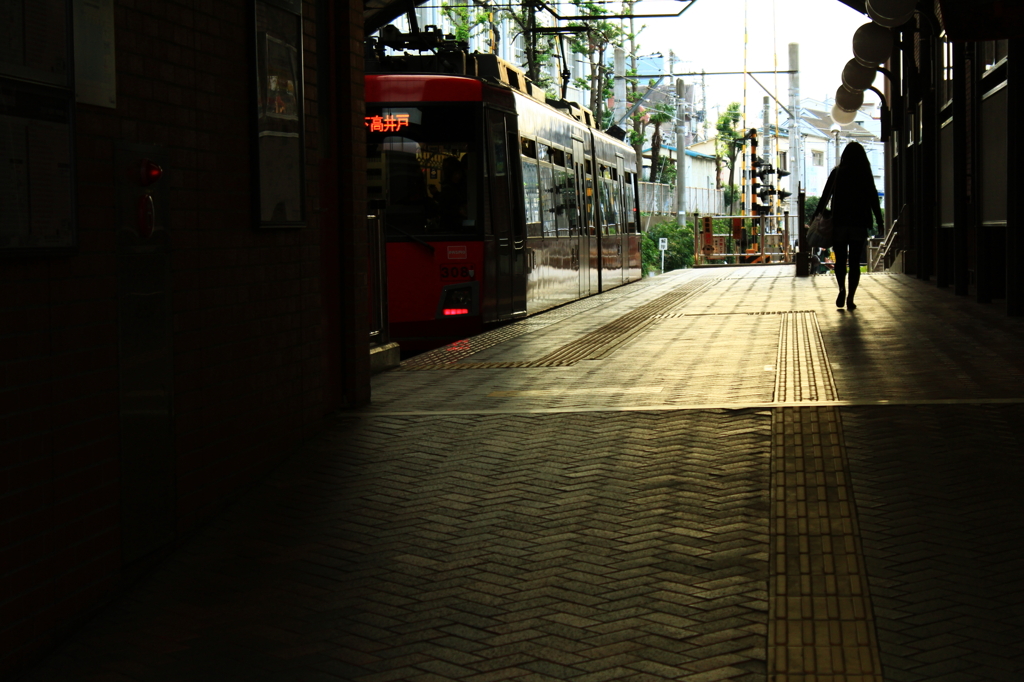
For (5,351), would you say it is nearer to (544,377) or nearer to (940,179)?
(544,377)

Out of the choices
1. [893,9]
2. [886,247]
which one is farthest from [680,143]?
[893,9]

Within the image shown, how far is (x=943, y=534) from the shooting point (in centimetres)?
509

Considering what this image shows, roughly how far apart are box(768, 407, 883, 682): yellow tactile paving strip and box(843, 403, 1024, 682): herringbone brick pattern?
0.06 meters

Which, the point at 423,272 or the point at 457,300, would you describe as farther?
the point at 457,300

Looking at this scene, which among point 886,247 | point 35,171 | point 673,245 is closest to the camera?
point 35,171

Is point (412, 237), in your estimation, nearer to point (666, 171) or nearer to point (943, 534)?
point (943, 534)

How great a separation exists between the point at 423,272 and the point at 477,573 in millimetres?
9568

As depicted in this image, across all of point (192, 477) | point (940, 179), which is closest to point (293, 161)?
point (192, 477)

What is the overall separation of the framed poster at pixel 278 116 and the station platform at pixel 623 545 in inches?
52.4

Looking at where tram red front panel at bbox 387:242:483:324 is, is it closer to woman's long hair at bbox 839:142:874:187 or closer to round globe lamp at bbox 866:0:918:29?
woman's long hair at bbox 839:142:874:187

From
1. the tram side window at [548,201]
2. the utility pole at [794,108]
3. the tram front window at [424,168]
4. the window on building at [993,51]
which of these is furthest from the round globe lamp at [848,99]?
the utility pole at [794,108]

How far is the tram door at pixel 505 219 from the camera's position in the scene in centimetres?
1479

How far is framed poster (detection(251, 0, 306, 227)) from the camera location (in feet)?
21.5

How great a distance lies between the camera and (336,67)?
27.4 feet
